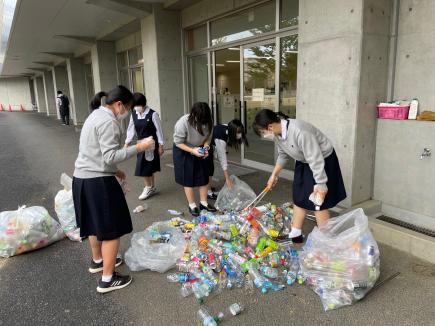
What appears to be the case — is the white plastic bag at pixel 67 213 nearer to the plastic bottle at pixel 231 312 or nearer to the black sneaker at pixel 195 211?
the black sneaker at pixel 195 211

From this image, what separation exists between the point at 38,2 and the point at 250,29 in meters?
5.04

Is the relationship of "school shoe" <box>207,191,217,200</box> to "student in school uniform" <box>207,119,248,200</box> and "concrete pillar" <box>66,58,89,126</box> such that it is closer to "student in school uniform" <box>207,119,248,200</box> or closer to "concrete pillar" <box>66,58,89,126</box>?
"student in school uniform" <box>207,119,248,200</box>

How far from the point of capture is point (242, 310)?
230cm

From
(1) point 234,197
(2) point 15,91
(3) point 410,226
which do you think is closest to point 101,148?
(1) point 234,197

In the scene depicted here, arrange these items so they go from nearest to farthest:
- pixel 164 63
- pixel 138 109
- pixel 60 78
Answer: pixel 138 109
pixel 164 63
pixel 60 78

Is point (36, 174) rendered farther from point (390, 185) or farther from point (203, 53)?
point (390, 185)

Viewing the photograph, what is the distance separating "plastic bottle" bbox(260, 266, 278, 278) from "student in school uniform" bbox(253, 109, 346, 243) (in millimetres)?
594

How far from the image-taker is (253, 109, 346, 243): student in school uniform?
258cm

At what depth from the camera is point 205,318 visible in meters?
2.20

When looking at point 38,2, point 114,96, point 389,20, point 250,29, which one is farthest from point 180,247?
point 38,2

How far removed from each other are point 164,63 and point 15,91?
3591 cm

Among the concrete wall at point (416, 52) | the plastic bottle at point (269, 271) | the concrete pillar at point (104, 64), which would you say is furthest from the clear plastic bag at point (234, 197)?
the concrete pillar at point (104, 64)

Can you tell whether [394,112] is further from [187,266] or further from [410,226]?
[187,266]

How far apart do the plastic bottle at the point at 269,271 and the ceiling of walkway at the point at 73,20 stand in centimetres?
582
